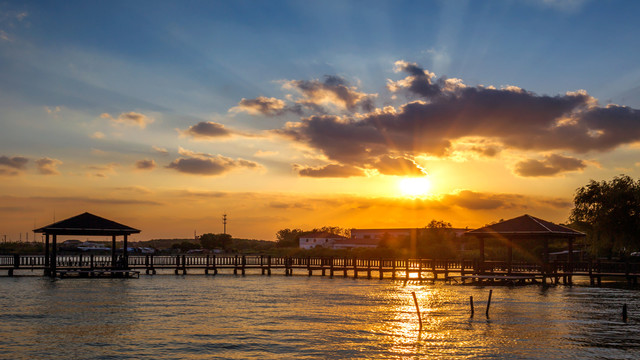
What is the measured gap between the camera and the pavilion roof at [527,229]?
4772 cm

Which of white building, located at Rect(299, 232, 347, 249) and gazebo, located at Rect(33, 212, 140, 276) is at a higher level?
gazebo, located at Rect(33, 212, 140, 276)

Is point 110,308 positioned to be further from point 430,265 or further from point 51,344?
point 430,265

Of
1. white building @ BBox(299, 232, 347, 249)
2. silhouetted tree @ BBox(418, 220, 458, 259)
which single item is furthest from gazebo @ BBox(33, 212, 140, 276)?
white building @ BBox(299, 232, 347, 249)

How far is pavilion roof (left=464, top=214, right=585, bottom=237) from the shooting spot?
47.7 meters

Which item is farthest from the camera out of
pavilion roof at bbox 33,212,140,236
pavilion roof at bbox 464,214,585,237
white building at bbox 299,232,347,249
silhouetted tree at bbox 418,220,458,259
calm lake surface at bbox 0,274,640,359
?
white building at bbox 299,232,347,249

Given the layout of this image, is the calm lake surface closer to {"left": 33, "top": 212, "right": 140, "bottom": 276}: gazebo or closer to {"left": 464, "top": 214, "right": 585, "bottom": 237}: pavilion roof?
{"left": 464, "top": 214, "right": 585, "bottom": 237}: pavilion roof

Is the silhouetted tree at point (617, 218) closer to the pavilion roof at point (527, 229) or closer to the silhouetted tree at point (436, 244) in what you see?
the pavilion roof at point (527, 229)

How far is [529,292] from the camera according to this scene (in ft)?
146

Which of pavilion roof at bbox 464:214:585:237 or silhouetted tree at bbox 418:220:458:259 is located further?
silhouetted tree at bbox 418:220:458:259

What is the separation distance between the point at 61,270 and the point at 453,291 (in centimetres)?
3533

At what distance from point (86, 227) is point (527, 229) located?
3714cm

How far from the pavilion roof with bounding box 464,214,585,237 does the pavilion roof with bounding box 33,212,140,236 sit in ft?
103

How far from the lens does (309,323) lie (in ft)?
98.6

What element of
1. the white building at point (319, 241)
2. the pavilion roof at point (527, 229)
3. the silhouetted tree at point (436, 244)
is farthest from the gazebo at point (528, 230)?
the white building at point (319, 241)
